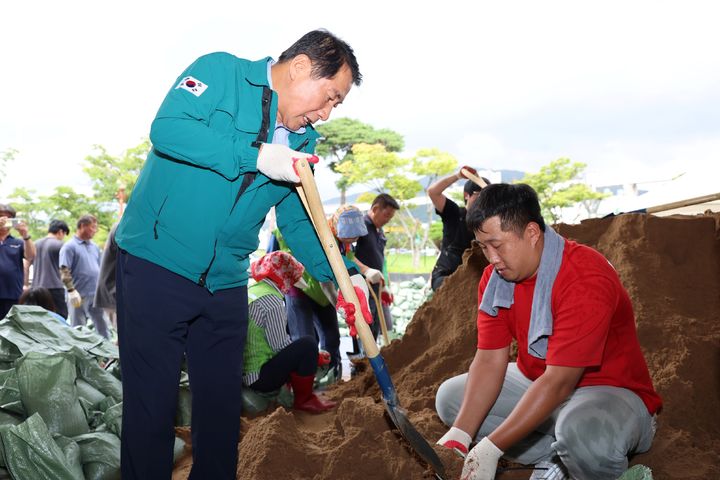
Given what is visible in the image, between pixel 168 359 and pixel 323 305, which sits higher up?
pixel 168 359

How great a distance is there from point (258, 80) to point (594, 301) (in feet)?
3.80

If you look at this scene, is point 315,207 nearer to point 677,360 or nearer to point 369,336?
point 369,336

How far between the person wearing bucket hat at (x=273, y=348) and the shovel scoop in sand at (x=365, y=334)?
155cm

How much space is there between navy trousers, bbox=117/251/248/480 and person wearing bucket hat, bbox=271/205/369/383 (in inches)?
97.4

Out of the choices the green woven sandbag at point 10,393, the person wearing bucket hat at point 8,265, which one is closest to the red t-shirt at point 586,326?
the green woven sandbag at point 10,393

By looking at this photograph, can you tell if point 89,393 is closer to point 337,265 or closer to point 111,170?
point 337,265

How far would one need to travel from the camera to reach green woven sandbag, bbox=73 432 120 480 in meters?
2.36

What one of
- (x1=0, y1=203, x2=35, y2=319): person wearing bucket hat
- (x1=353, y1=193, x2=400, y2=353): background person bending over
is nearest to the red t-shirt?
(x1=353, y1=193, x2=400, y2=353): background person bending over

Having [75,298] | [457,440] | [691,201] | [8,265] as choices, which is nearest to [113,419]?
[457,440]

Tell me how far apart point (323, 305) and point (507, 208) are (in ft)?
8.84

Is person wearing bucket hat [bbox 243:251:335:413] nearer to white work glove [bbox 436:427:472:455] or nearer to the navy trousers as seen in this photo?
→ white work glove [bbox 436:427:472:455]

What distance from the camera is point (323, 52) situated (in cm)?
160

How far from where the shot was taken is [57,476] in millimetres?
2182

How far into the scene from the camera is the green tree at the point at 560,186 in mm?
19031
